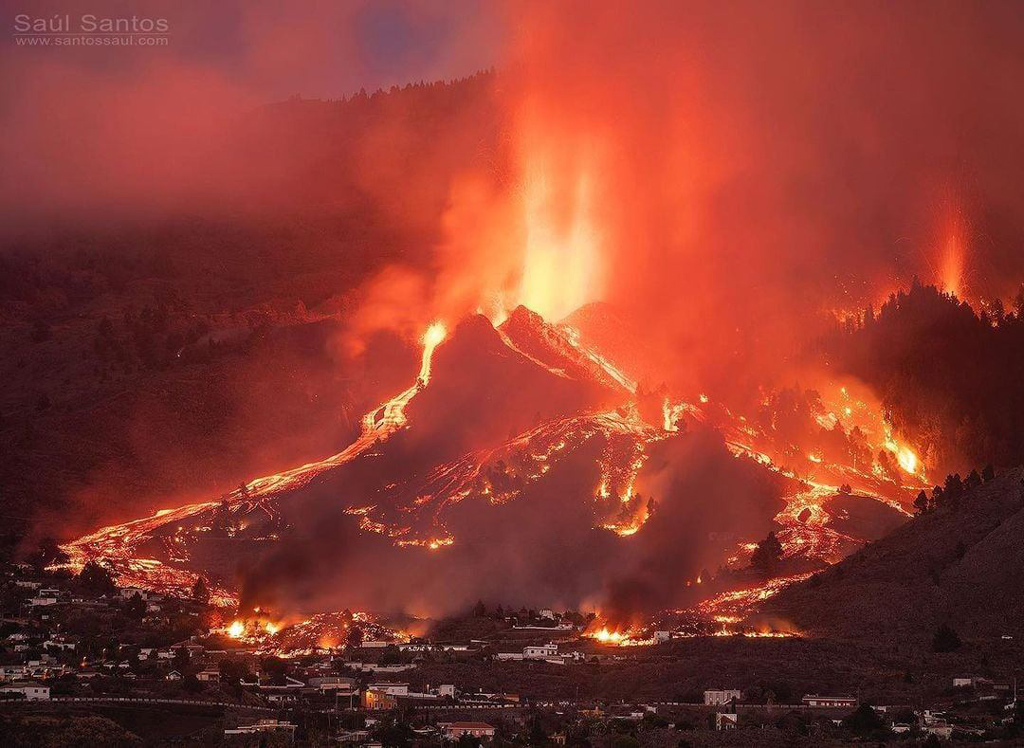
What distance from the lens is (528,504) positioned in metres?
119

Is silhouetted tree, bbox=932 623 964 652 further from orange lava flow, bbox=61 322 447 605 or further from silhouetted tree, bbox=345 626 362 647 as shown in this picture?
orange lava flow, bbox=61 322 447 605

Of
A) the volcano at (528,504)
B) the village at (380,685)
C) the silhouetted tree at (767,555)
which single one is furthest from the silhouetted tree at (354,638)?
the silhouetted tree at (767,555)

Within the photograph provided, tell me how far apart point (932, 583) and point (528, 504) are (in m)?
27.4

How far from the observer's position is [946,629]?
93.2 m

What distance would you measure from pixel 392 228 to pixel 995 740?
10561cm

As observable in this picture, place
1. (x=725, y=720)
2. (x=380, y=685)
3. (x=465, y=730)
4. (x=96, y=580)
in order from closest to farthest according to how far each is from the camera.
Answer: (x=465, y=730)
(x=725, y=720)
(x=380, y=685)
(x=96, y=580)

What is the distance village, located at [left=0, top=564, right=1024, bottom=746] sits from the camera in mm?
79688

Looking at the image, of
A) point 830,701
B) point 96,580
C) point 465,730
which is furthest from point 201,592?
point 830,701

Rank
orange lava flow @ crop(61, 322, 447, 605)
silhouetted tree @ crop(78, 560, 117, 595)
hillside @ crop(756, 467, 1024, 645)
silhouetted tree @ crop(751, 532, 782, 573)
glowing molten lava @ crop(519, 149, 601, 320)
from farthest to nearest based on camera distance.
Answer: glowing molten lava @ crop(519, 149, 601, 320) → orange lava flow @ crop(61, 322, 447, 605) → silhouetted tree @ crop(78, 560, 117, 595) → silhouetted tree @ crop(751, 532, 782, 573) → hillside @ crop(756, 467, 1024, 645)

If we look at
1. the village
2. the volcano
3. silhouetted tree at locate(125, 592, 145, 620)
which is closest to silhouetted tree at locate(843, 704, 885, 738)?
the village

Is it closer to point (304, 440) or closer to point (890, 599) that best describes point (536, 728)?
point (890, 599)

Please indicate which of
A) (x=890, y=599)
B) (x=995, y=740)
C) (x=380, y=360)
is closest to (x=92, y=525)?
(x=380, y=360)

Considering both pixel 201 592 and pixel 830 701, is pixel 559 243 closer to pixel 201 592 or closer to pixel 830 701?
pixel 201 592

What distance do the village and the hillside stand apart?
8.25 metres
